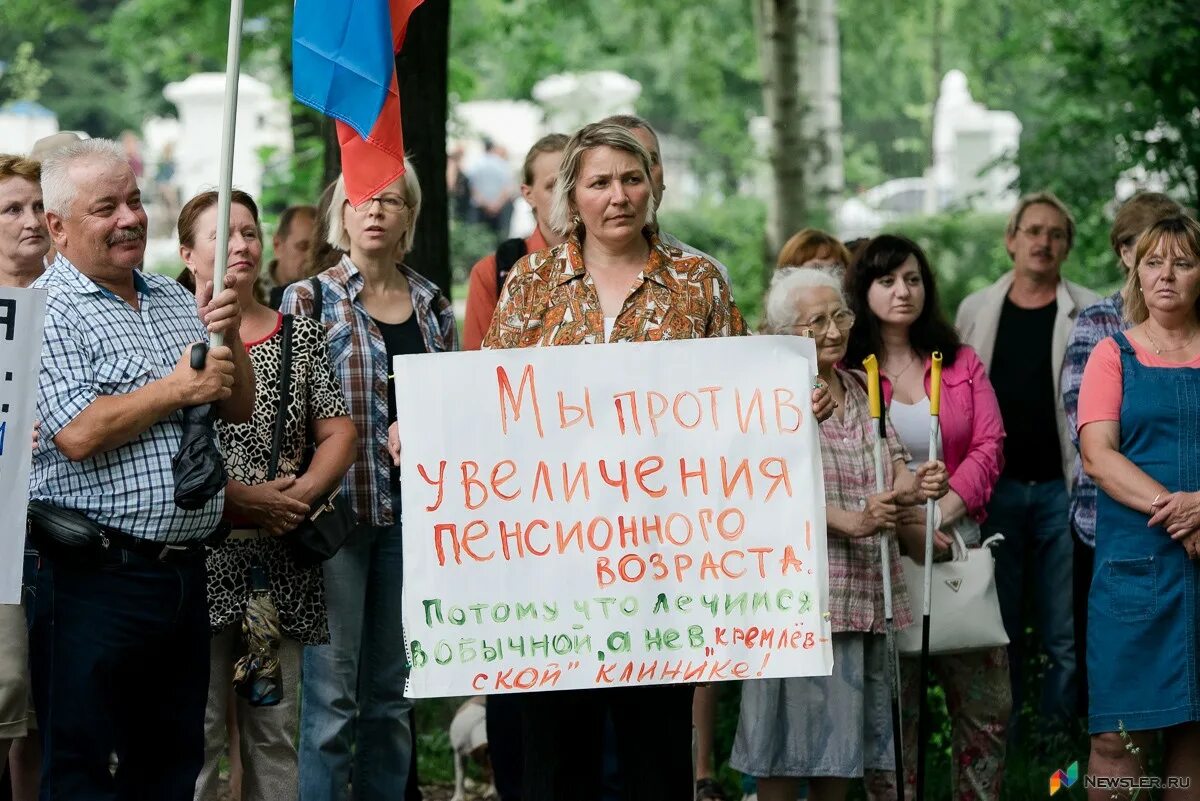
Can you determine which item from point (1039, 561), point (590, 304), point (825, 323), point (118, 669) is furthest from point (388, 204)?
point (1039, 561)

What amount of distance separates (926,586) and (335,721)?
6.75ft

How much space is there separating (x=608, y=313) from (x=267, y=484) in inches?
50.4

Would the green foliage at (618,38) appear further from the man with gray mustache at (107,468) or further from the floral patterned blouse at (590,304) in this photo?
the man with gray mustache at (107,468)

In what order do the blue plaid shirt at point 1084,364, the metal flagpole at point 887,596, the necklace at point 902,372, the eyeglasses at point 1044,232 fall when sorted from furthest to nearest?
the eyeglasses at point 1044,232 < the blue plaid shirt at point 1084,364 < the necklace at point 902,372 < the metal flagpole at point 887,596

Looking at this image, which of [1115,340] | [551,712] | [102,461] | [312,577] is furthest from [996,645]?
[102,461]

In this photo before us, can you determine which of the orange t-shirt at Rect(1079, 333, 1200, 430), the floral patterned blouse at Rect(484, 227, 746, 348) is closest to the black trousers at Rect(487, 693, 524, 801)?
the floral patterned blouse at Rect(484, 227, 746, 348)

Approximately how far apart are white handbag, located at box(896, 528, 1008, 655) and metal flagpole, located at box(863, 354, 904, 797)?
284mm

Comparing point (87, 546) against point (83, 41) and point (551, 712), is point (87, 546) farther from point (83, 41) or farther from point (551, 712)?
point (83, 41)

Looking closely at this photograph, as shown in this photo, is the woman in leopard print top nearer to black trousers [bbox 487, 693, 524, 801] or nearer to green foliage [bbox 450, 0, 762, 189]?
black trousers [bbox 487, 693, 524, 801]

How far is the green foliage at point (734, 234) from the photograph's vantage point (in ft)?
67.2

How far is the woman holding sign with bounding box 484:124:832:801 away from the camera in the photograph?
520 centimetres

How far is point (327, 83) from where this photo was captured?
17.9ft

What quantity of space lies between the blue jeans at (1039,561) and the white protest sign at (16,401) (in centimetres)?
436

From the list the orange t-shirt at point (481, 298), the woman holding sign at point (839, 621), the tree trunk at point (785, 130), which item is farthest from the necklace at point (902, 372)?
the tree trunk at point (785, 130)
